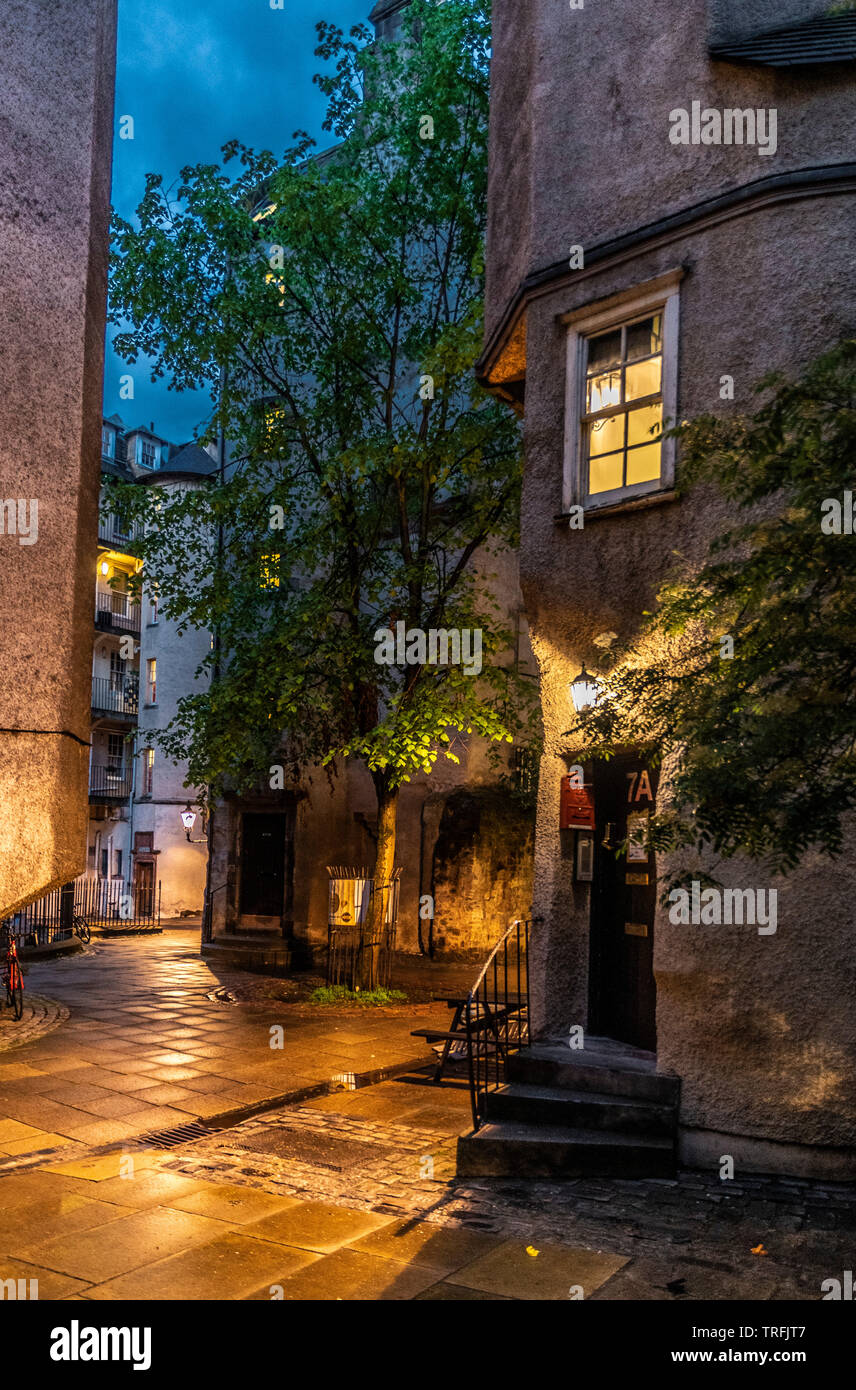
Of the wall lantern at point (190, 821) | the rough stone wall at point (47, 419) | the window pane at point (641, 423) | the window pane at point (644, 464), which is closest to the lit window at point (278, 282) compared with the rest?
the window pane at point (641, 423)

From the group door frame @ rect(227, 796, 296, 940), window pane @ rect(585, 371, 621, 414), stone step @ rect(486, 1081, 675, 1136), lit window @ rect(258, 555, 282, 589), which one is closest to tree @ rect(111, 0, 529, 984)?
lit window @ rect(258, 555, 282, 589)

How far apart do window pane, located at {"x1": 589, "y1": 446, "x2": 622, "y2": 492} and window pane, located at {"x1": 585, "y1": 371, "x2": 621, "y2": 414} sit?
0.44 meters

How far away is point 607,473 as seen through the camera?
365 inches

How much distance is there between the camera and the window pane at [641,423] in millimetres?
8938

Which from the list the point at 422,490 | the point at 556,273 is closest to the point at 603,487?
the point at 556,273

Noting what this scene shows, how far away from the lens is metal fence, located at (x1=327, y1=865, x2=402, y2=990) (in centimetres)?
1596

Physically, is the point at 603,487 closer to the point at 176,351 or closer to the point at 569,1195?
the point at 569,1195

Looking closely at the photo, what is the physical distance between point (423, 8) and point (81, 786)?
16.3 metres

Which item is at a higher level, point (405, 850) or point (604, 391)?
point (604, 391)

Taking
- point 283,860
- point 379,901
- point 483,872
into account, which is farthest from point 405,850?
point 283,860

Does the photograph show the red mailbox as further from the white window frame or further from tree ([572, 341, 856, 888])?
tree ([572, 341, 856, 888])

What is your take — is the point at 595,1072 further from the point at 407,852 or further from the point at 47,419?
the point at 407,852

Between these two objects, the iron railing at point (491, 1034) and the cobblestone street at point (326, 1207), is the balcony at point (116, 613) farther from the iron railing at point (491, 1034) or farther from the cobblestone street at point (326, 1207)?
the cobblestone street at point (326, 1207)

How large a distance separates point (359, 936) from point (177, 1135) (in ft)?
29.7
